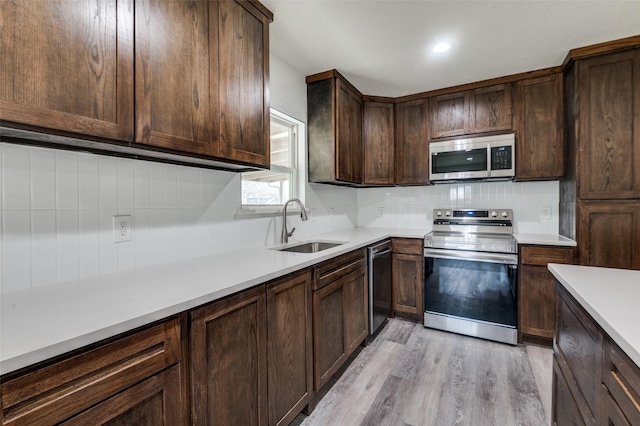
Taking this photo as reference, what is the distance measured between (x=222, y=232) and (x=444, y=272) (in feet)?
6.54

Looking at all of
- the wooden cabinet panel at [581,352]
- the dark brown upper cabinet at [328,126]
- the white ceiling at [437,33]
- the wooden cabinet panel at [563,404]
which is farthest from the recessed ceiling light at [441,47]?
the wooden cabinet panel at [563,404]

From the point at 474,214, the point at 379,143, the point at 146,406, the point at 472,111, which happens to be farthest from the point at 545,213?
the point at 146,406

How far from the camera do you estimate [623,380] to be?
29.1 inches

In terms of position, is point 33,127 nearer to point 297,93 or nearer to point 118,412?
point 118,412

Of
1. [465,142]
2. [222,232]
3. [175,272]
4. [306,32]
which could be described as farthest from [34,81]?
[465,142]

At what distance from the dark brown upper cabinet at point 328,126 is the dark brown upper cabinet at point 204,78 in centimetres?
95

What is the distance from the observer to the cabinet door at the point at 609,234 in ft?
7.16

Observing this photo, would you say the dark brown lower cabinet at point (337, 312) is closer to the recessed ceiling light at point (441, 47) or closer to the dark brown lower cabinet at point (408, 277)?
the dark brown lower cabinet at point (408, 277)

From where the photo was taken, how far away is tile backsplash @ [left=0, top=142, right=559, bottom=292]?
41.6 inches

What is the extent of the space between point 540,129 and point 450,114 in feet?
2.60

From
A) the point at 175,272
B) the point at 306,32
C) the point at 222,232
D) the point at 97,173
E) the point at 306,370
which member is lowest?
the point at 306,370

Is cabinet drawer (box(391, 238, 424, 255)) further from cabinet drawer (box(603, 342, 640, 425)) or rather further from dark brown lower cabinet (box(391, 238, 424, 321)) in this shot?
cabinet drawer (box(603, 342, 640, 425))

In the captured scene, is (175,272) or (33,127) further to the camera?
(175,272)

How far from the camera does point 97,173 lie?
4.16 ft
